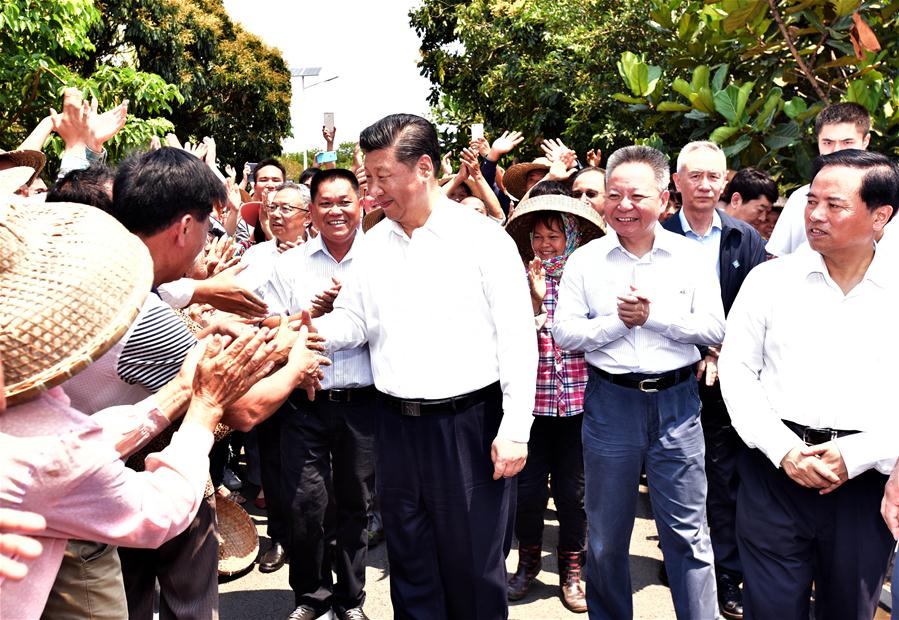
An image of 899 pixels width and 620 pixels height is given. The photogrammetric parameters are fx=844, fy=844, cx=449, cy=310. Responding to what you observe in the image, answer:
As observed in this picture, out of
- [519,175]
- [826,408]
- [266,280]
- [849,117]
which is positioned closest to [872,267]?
[826,408]

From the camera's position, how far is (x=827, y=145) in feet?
16.0

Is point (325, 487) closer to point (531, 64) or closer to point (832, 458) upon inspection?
point (832, 458)

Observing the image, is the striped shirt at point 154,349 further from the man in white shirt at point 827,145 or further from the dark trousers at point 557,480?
the man in white shirt at point 827,145

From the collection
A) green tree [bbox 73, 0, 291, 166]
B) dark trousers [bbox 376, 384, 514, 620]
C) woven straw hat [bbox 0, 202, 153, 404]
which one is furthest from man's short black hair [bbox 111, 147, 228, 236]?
green tree [bbox 73, 0, 291, 166]

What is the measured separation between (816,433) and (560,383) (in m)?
1.71

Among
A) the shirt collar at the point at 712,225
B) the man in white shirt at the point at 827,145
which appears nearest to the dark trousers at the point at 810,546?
the shirt collar at the point at 712,225

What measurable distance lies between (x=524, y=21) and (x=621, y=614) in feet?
48.2

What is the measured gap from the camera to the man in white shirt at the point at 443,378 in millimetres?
3457

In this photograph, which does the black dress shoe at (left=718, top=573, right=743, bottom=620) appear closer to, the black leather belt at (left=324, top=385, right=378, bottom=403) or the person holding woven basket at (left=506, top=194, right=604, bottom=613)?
the person holding woven basket at (left=506, top=194, right=604, bottom=613)

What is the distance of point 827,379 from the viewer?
303cm

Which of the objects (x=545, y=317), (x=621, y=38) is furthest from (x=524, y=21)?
(x=545, y=317)

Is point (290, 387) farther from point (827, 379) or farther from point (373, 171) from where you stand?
point (827, 379)

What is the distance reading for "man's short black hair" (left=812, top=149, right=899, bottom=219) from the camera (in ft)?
10.2

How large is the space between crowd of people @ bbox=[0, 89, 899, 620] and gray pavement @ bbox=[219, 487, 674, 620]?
0.14m
